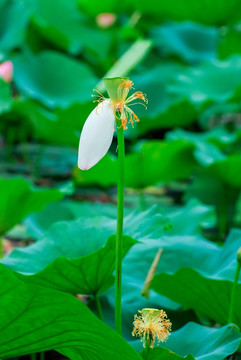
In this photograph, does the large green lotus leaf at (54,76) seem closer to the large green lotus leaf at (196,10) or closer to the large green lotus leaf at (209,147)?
the large green lotus leaf at (196,10)

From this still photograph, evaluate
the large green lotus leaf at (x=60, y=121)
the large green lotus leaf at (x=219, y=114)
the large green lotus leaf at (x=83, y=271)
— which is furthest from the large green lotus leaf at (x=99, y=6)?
the large green lotus leaf at (x=83, y=271)

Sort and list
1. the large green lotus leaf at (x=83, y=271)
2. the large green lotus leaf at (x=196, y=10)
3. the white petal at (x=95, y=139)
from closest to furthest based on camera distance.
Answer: the white petal at (x=95, y=139)
the large green lotus leaf at (x=83, y=271)
the large green lotus leaf at (x=196, y=10)

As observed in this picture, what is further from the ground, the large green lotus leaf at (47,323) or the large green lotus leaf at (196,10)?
the large green lotus leaf at (196,10)

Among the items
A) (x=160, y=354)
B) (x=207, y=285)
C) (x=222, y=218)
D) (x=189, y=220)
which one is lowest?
(x=160, y=354)

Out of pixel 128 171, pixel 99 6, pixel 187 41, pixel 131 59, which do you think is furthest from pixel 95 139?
pixel 187 41

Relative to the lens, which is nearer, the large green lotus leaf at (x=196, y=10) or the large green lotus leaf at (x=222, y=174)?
the large green lotus leaf at (x=222, y=174)

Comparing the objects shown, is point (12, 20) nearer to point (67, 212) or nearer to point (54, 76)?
point (54, 76)
